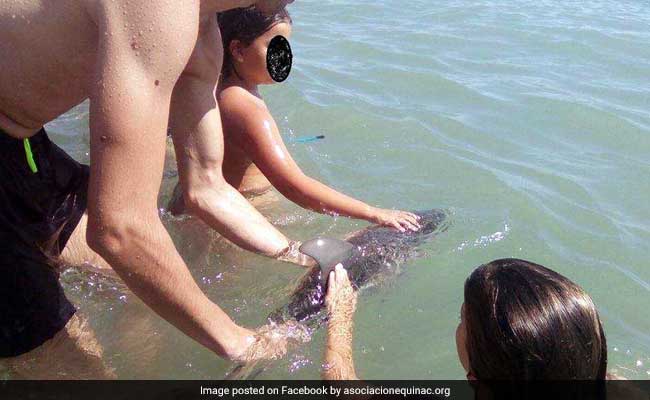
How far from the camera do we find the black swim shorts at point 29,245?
201 cm

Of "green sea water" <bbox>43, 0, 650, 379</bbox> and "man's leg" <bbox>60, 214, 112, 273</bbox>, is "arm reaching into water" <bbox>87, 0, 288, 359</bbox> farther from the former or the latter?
"man's leg" <bbox>60, 214, 112, 273</bbox>

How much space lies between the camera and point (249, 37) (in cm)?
299

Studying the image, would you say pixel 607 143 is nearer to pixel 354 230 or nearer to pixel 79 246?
pixel 354 230

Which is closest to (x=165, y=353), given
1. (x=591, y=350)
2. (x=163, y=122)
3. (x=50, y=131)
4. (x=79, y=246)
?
(x=79, y=246)

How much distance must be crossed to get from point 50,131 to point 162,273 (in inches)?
114

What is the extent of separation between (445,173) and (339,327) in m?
1.93

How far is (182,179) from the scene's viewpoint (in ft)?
8.45

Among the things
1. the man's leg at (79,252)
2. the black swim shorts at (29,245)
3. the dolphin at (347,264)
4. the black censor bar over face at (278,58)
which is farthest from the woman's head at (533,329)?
the black censor bar over face at (278,58)

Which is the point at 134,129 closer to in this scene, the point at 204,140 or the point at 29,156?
the point at 29,156

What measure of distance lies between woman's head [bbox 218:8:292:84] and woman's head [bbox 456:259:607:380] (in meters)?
1.71

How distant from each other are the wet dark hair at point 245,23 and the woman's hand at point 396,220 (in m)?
0.99

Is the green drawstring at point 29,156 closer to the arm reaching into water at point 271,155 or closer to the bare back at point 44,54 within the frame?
the bare back at point 44,54

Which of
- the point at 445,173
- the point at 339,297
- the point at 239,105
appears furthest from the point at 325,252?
the point at 445,173

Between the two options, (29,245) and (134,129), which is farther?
(29,245)
